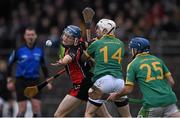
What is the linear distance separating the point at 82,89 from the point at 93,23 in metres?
6.57

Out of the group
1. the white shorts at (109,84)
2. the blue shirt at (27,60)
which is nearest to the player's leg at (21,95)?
the blue shirt at (27,60)

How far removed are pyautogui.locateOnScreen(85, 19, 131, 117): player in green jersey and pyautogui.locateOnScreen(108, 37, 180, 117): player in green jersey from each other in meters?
1.15

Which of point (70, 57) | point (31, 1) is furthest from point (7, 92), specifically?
point (70, 57)

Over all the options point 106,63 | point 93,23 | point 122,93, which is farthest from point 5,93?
point 122,93

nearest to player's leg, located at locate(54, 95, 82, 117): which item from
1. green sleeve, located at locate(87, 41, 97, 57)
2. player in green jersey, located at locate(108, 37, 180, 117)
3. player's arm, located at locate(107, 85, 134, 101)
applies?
green sleeve, located at locate(87, 41, 97, 57)

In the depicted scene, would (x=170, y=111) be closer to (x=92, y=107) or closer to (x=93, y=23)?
(x=92, y=107)

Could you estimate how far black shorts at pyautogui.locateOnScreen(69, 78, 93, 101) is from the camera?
1355cm

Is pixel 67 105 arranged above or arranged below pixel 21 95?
above

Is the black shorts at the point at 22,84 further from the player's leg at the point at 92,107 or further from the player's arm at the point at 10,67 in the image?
the player's leg at the point at 92,107

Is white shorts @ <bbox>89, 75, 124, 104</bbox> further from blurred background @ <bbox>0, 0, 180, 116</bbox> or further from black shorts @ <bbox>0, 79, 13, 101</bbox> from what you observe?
black shorts @ <bbox>0, 79, 13, 101</bbox>

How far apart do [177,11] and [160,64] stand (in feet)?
30.9

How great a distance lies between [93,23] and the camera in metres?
20.0

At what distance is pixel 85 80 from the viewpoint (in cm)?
1365

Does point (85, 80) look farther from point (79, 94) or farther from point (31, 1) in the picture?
point (31, 1)
